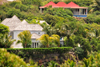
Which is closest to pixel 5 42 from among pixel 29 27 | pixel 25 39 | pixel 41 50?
pixel 25 39

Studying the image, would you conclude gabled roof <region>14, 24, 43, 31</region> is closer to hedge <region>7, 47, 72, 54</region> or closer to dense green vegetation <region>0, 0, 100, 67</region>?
dense green vegetation <region>0, 0, 100, 67</region>

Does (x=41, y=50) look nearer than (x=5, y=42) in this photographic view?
No

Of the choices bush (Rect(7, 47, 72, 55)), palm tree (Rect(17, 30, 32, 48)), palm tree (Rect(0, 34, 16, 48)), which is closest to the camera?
bush (Rect(7, 47, 72, 55))

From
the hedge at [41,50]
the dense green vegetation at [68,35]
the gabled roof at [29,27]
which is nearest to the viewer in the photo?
the hedge at [41,50]

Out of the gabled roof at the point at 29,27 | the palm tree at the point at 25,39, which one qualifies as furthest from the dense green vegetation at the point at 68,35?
the gabled roof at the point at 29,27

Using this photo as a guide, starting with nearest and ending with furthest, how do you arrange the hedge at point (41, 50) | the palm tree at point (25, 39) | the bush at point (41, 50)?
the hedge at point (41, 50)
the bush at point (41, 50)
the palm tree at point (25, 39)

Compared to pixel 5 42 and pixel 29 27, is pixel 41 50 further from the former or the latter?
pixel 29 27

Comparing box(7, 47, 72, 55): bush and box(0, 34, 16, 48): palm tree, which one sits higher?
box(0, 34, 16, 48): palm tree

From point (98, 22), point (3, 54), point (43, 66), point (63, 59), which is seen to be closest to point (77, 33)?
point (63, 59)

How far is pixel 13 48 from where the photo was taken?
3200 centimetres

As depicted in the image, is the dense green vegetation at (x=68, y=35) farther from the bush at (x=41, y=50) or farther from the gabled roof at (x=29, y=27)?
the gabled roof at (x=29, y=27)

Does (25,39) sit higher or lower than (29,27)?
higher

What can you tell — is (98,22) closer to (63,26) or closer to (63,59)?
(63,26)

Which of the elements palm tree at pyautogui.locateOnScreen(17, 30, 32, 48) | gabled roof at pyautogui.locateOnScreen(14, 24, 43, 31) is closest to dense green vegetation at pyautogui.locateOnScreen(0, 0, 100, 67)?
palm tree at pyautogui.locateOnScreen(17, 30, 32, 48)
